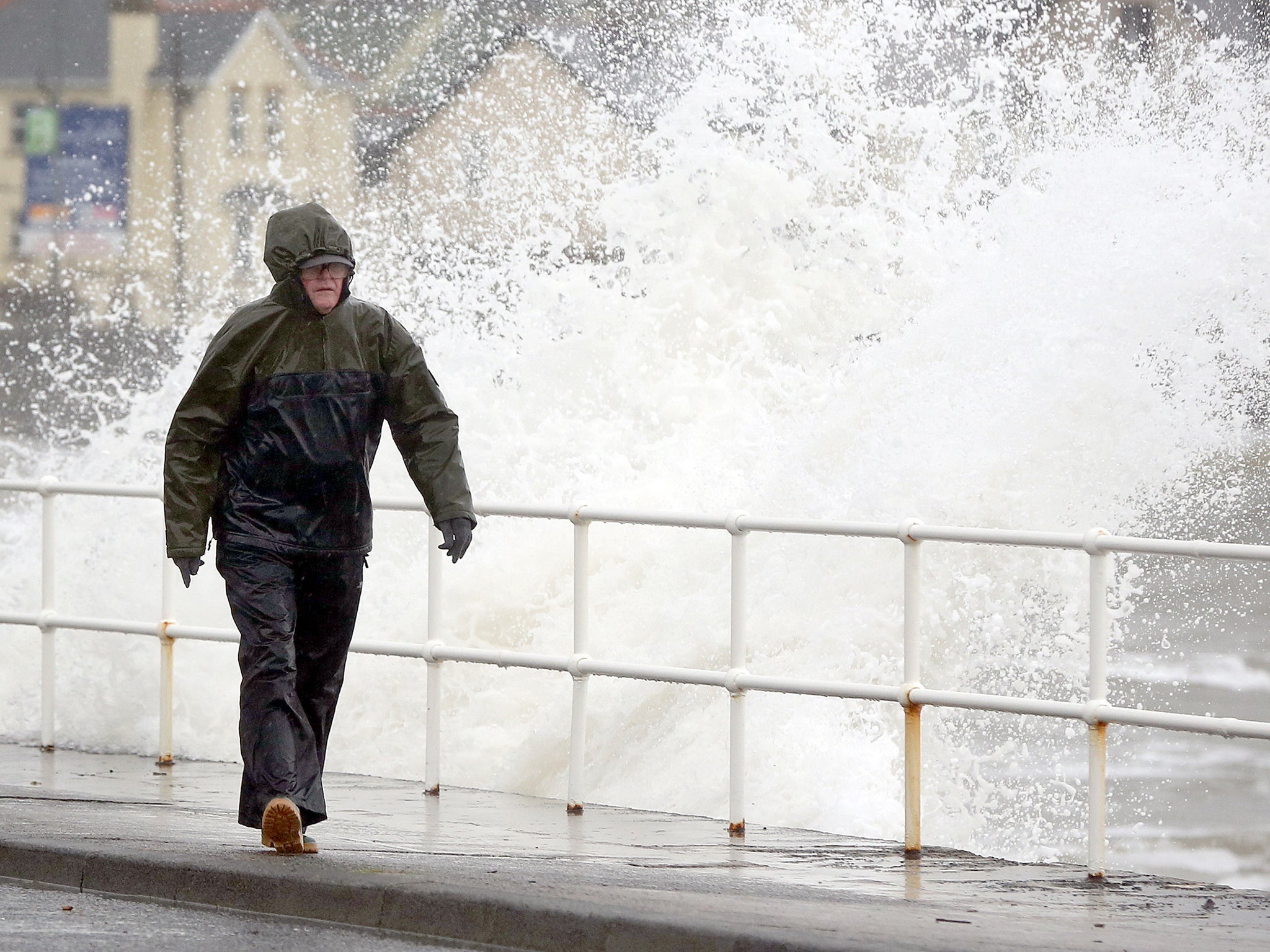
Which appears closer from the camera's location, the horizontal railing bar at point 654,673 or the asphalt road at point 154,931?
the asphalt road at point 154,931

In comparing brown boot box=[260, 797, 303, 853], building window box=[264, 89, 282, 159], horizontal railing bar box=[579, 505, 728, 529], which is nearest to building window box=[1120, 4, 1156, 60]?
building window box=[264, 89, 282, 159]

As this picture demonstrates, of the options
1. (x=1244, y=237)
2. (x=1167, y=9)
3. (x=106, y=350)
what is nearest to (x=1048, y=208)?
(x=1244, y=237)

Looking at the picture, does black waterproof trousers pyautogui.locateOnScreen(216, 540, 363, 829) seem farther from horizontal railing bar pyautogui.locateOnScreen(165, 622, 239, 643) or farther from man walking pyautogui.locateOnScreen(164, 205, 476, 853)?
horizontal railing bar pyautogui.locateOnScreen(165, 622, 239, 643)

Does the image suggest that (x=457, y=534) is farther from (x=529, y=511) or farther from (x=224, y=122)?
(x=224, y=122)

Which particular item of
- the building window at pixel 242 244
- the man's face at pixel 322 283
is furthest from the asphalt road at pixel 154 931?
the building window at pixel 242 244

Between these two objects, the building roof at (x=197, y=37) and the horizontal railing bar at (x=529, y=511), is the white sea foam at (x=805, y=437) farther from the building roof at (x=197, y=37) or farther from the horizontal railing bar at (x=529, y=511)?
the building roof at (x=197, y=37)

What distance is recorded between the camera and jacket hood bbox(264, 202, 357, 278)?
233 inches

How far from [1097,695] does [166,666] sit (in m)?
4.13

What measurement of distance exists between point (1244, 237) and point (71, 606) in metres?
10.2

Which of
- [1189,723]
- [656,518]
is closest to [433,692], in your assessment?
[656,518]

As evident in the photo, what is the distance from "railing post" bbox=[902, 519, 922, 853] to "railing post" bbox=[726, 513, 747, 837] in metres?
0.62

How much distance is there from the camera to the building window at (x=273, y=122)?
81625mm

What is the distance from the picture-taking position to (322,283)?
6023mm

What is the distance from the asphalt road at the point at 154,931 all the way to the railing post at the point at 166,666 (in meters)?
2.66
